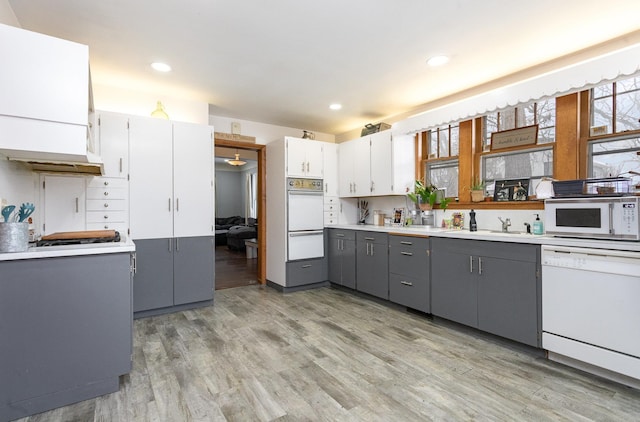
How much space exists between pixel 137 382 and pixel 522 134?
4027 mm

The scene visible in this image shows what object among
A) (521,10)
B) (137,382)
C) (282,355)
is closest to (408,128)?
(521,10)

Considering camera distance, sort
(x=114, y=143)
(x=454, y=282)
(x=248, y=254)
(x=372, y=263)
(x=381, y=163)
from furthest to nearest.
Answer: (x=248, y=254)
(x=381, y=163)
(x=372, y=263)
(x=114, y=143)
(x=454, y=282)

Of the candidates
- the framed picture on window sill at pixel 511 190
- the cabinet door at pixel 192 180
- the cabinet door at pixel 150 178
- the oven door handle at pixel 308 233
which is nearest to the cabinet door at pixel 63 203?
the cabinet door at pixel 150 178

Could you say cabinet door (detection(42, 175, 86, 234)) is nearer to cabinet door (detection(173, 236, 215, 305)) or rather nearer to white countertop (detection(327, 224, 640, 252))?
cabinet door (detection(173, 236, 215, 305))

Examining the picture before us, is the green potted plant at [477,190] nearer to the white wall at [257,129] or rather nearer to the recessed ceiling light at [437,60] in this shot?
the recessed ceiling light at [437,60]

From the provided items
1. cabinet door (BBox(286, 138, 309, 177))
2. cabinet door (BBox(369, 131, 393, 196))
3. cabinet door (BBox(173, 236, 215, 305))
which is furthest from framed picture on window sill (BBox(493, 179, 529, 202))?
cabinet door (BBox(173, 236, 215, 305))

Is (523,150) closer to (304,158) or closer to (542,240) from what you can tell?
(542,240)

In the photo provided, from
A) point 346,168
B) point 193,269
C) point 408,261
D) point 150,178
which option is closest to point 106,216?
point 150,178

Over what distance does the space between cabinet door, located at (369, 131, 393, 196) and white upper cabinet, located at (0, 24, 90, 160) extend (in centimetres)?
329

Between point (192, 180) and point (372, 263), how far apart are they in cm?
246

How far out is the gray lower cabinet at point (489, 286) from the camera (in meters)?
2.48

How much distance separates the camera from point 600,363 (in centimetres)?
211

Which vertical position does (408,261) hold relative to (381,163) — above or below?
below

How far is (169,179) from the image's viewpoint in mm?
3568
